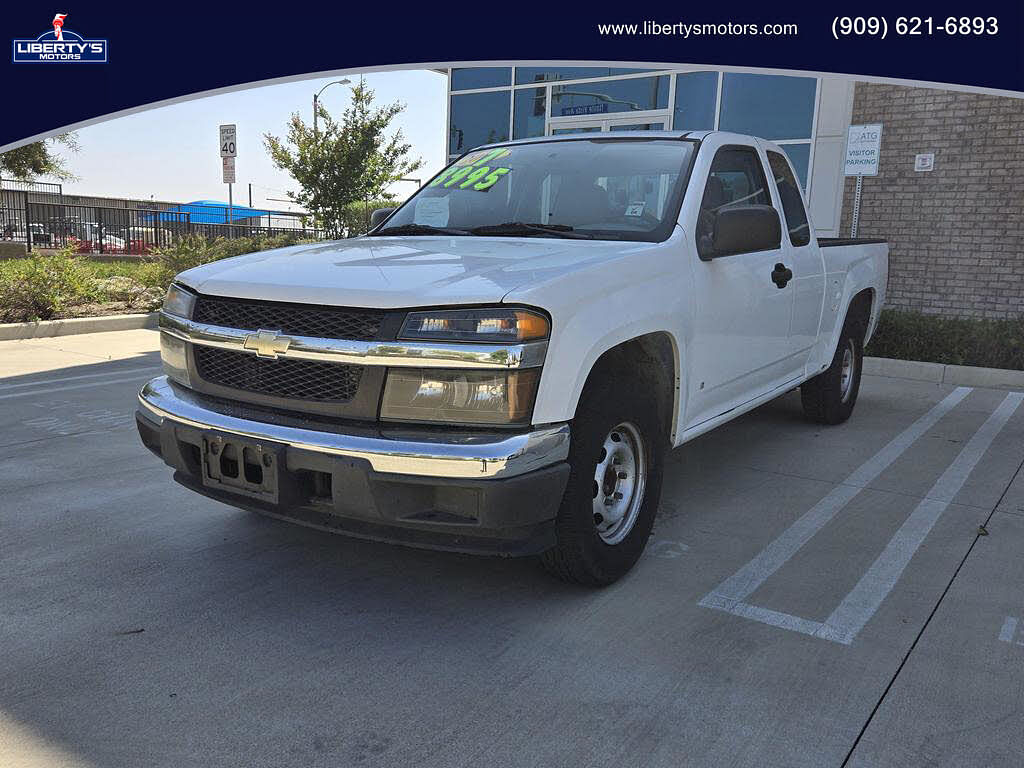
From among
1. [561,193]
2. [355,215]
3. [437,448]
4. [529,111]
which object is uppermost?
[529,111]

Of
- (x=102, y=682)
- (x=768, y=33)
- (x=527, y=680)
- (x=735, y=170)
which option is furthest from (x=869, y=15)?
(x=102, y=682)

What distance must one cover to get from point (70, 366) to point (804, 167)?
32.2ft

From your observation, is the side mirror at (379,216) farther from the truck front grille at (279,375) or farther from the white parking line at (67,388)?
the white parking line at (67,388)

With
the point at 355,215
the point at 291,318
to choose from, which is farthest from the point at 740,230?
the point at 355,215

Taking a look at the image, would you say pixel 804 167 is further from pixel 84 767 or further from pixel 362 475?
pixel 84 767

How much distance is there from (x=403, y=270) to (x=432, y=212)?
1414mm

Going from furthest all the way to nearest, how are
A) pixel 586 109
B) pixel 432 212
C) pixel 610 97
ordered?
pixel 586 109 → pixel 610 97 → pixel 432 212

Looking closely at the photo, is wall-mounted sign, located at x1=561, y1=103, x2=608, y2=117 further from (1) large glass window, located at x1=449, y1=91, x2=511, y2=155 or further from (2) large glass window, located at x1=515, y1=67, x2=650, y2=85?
(1) large glass window, located at x1=449, y1=91, x2=511, y2=155

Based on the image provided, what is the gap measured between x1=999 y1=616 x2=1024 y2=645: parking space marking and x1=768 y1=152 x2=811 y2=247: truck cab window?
8.16ft

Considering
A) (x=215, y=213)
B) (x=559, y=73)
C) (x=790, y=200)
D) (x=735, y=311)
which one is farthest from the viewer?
(x=215, y=213)

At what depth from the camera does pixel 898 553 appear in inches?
155

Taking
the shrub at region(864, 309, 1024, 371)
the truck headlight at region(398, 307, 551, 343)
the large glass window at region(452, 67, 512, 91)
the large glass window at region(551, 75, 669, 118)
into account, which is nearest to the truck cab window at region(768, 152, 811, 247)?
the truck headlight at region(398, 307, 551, 343)

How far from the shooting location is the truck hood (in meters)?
2.85

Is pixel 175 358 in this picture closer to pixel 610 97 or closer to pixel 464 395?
pixel 464 395
